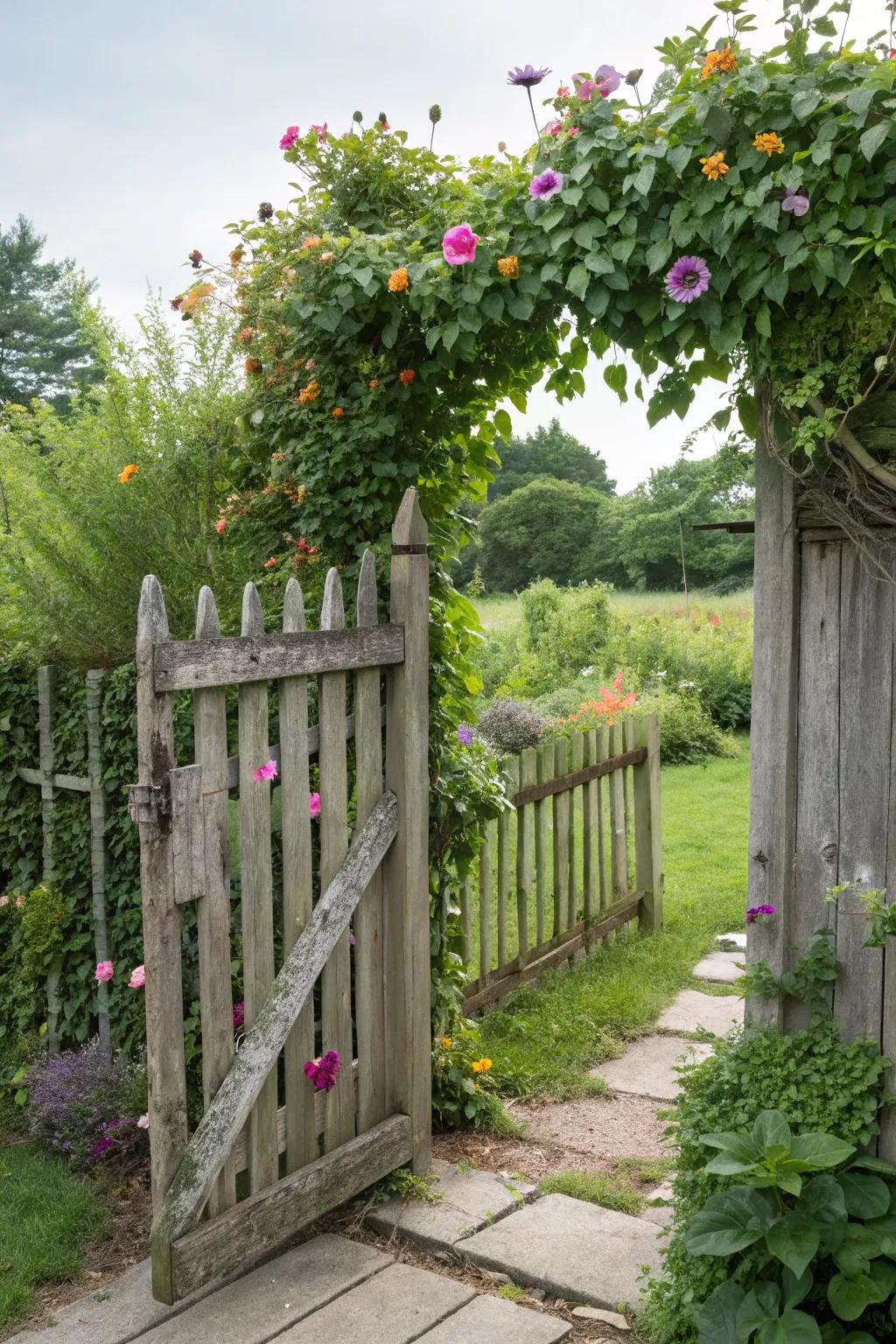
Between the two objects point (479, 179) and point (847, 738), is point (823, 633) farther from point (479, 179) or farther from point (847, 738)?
point (479, 179)

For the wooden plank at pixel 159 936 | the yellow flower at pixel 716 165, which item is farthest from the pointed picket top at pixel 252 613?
the yellow flower at pixel 716 165

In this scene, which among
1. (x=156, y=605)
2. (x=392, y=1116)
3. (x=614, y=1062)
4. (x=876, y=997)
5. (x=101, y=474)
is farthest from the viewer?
(x=614, y=1062)

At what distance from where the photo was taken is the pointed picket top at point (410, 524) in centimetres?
352

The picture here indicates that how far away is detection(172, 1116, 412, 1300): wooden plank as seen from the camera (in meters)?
2.85

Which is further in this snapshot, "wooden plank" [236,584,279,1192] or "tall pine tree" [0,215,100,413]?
"tall pine tree" [0,215,100,413]

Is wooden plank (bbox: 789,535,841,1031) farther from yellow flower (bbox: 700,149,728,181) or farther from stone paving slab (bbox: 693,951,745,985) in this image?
stone paving slab (bbox: 693,951,745,985)

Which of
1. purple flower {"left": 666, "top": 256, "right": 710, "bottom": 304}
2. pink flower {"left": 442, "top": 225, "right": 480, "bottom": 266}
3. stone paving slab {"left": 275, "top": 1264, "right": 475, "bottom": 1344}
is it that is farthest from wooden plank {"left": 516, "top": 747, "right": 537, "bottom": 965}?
purple flower {"left": 666, "top": 256, "right": 710, "bottom": 304}

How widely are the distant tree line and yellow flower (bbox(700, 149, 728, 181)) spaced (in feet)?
41.5

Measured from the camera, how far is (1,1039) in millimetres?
4617

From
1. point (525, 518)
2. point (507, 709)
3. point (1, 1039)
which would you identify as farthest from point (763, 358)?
point (525, 518)

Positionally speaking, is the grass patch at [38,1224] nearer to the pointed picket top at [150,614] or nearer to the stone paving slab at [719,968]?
the pointed picket top at [150,614]

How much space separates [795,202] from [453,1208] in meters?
3.06

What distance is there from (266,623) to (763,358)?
6.31 ft

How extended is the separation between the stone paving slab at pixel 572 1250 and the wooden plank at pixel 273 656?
1766 millimetres
